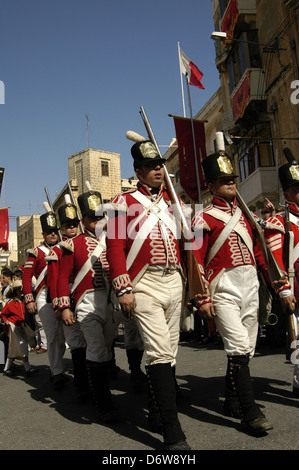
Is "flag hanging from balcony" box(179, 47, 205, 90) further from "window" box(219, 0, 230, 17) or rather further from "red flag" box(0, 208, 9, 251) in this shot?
"window" box(219, 0, 230, 17)

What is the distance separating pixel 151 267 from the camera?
3988 mm

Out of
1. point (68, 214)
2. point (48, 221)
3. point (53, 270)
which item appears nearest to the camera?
point (53, 270)

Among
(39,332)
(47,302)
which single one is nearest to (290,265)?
(47,302)

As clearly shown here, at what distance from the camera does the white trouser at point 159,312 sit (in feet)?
12.1

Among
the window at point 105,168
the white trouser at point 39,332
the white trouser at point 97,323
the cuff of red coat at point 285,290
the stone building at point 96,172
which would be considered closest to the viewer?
the cuff of red coat at point 285,290

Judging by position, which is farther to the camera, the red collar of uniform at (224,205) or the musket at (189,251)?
the red collar of uniform at (224,205)

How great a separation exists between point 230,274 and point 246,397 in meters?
1.06

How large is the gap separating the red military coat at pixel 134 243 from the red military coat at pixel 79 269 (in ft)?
3.68

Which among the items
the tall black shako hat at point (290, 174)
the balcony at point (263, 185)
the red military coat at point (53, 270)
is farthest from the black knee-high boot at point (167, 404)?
the balcony at point (263, 185)

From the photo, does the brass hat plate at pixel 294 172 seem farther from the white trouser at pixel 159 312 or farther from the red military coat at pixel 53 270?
the red military coat at pixel 53 270

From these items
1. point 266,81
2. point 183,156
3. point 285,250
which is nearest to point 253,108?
point 266,81

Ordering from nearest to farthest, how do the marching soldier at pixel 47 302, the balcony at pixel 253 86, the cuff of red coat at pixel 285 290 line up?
the cuff of red coat at pixel 285 290 → the marching soldier at pixel 47 302 → the balcony at pixel 253 86

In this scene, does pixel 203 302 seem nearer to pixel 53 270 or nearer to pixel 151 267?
pixel 151 267

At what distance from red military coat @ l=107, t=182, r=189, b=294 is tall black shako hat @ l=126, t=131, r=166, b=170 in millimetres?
323
